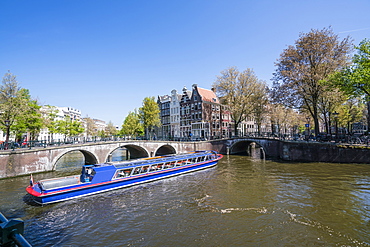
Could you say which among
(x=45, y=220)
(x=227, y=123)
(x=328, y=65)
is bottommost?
(x=45, y=220)

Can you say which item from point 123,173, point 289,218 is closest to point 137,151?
point 123,173

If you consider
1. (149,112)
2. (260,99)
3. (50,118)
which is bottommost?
(50,118)

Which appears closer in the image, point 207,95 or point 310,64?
point 310,64

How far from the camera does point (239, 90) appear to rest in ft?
167

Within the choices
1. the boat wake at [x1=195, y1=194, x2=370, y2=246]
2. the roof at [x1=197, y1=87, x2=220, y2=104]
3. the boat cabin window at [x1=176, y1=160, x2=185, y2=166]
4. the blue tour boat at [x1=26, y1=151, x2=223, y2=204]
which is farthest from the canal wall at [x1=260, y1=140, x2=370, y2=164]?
the roof at [x1=197, y1=87, x2=220, y2=104]

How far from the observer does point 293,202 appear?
1609cm

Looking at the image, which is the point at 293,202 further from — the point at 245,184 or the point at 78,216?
the point at 78,216

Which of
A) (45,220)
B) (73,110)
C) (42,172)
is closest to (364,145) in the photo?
(45,220)

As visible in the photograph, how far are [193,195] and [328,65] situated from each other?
31114 millimetres

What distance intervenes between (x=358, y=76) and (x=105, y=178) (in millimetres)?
31050

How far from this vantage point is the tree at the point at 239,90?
49.7 m

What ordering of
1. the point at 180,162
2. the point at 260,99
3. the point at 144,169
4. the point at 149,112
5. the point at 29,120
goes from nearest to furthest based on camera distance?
the point at 144,169, the point at 180,162, the point at 29,120, the point at 260,99, the point at 149,112

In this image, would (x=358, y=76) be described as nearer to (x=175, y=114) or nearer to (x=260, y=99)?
(x=260, y=99)

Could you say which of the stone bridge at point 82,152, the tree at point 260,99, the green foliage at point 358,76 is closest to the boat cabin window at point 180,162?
the stone bridge at point 82,152
